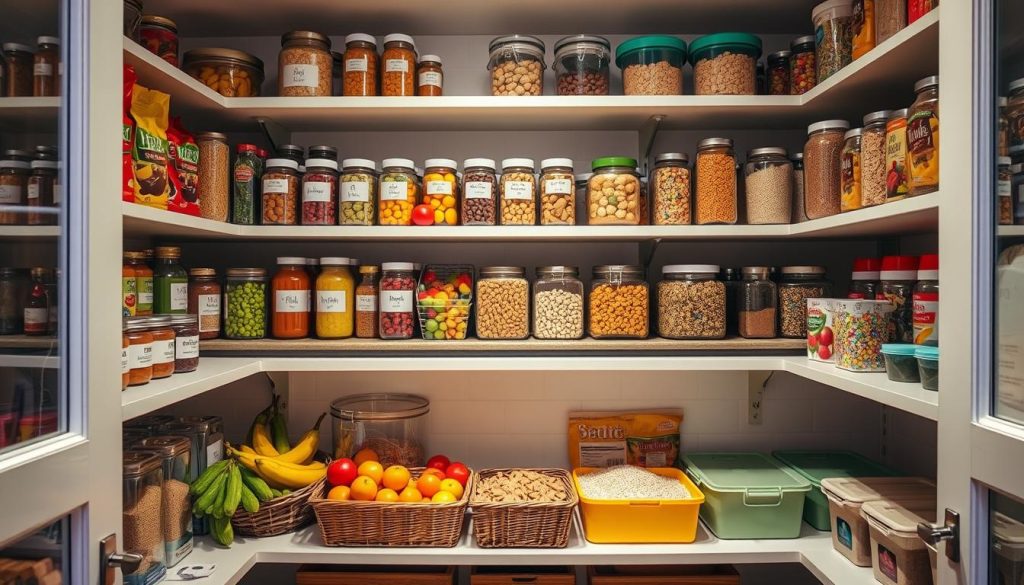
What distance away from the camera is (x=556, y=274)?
68.3 inches

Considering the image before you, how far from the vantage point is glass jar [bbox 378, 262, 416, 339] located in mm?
1730

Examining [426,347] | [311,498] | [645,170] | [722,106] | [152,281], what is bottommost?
[311,498]

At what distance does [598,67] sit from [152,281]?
51.3 inches

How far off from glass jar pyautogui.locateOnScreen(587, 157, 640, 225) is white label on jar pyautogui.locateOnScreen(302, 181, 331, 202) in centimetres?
73

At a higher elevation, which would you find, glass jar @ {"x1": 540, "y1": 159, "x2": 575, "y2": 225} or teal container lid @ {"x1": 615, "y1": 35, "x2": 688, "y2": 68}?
teal container lid @ {"x1": 615, "y1": 35, "x2": 688, "y2": 68}

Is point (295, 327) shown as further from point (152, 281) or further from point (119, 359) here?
point (119, 359)

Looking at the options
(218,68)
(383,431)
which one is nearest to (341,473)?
(383,431)

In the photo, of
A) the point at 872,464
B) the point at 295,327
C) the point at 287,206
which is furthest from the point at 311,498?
the point at 872,464

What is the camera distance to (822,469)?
1.82m

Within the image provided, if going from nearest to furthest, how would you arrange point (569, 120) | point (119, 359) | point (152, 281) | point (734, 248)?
point (119, 359), point (152, 281), point (569, 120), point (734, 248)

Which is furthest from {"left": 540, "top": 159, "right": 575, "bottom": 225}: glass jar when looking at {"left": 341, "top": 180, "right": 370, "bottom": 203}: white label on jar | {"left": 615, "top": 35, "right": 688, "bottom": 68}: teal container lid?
{"left": 341, "top": 180, "right": 370, "bottom": 203}: white label on jar

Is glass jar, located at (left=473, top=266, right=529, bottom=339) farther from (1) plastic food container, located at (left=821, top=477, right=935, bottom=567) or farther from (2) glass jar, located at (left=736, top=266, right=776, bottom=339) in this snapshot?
(1) plastic food container, located at (left=821, top=477, right=935, bottom=567)

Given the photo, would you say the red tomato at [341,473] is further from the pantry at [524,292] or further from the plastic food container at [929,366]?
the plastic food container at [929,366]

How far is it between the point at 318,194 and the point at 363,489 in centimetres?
79
